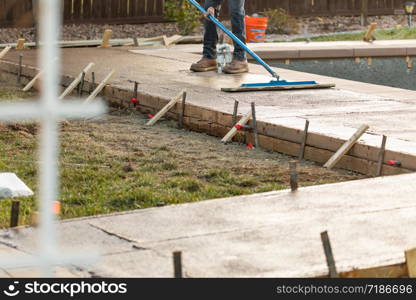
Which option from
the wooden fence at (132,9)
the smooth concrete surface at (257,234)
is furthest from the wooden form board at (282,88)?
the wooden fence at (132,9)

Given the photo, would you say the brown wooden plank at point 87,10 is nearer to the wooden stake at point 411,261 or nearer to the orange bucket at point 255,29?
the orange bucket at point 255,29

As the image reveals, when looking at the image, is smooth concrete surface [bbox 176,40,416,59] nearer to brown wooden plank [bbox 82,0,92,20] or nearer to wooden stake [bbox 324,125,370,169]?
brown wooden plank [bbox 82,0,92,20]

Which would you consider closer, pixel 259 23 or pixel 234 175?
pixel 234 175

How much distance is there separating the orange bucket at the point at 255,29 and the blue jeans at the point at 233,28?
247 inches

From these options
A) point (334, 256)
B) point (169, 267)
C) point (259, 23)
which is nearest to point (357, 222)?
point (334, 256)

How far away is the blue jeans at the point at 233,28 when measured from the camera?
11.9 metres

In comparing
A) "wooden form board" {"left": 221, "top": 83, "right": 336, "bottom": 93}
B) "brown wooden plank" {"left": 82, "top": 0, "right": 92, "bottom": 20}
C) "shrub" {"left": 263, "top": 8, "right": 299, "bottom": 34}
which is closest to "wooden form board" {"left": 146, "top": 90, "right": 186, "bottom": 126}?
"wooden form board" {"left": 221, "top": 83, "right": 336, "bottom": 93}

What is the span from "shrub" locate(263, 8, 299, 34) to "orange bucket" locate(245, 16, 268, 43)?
374cm

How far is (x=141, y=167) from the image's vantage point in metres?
7.78

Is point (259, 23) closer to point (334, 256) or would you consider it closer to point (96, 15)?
point (96, 15)

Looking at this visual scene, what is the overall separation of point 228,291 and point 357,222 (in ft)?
4.65

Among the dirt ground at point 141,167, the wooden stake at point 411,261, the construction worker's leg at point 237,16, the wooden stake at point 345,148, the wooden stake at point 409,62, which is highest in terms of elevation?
the construction worker's leg at point 237,16

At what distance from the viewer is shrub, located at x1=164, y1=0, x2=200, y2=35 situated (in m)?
21.1

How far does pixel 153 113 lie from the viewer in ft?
34.4
